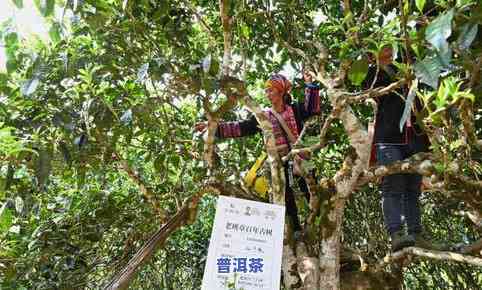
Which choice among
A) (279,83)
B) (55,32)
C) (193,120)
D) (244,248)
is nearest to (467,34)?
(244,248)

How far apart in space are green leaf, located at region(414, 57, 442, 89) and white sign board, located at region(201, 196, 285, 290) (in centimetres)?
89

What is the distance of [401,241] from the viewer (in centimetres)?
201

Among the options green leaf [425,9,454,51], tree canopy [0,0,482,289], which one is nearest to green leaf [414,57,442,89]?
tree canopy [0,0,482,289]

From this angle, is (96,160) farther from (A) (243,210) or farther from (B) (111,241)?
(B) (111,241)

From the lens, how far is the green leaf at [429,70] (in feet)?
3.57

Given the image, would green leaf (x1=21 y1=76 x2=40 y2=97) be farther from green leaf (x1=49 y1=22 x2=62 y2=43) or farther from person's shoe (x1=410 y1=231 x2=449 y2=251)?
person's shoe (x1=410 y1=231 x2=449 y2=251)

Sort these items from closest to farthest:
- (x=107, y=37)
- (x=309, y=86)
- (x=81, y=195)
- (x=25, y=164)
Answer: (x=25, y=164), (x=107, y=37), (x=309, y=86), (x=81, y=195)

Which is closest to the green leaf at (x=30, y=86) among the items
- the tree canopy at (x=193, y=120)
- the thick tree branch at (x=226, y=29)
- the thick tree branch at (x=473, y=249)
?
the tree canopy at (x=193, y=120)

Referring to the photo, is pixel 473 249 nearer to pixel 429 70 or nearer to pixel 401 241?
pixel 401 241

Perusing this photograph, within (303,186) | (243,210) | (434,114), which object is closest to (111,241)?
(303,186)

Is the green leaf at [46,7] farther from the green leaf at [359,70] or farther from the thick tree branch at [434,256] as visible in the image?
the thick tree branch at [434,256]

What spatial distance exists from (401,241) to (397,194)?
0.24 metres

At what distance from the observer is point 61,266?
256cm

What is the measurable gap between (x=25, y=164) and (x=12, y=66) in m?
0.38
